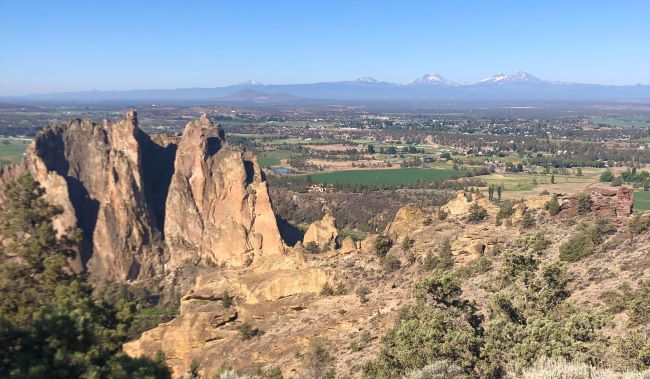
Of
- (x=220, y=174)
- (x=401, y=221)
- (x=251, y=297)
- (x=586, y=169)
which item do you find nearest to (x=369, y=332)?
(x=251, y=297)

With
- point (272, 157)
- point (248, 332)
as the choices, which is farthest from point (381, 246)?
point (272, 157)

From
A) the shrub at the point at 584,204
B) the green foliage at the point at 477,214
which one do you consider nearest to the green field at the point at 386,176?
the green foliage at the point at 477,214

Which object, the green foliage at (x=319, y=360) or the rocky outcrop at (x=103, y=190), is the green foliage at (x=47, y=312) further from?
the rocky outcrop at (x=103, y=190)

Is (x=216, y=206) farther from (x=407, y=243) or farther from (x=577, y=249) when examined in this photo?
(x=577, y=249)

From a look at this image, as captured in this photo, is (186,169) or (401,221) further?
(186,169)

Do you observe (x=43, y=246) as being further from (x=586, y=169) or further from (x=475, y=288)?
(x=586, y=169)

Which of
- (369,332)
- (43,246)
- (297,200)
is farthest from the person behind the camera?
(297,200)

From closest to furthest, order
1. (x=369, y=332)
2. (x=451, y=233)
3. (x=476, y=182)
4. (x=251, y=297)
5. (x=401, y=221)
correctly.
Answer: (x=369, y=332) < (x=251, y=297) < (x=451, y=233) < (x=401, y=221) < (x=476, y=182)
